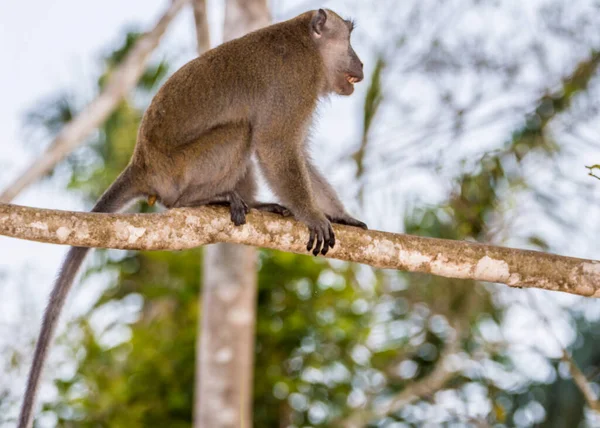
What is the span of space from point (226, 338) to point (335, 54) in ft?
9.78

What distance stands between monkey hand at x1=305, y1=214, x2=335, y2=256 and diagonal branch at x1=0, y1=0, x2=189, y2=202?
10.4 feet

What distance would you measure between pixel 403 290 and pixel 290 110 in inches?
196

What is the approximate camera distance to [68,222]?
351 cm

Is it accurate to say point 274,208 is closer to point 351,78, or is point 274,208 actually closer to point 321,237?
point 321,237

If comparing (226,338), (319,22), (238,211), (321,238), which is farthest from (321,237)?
(226,338)

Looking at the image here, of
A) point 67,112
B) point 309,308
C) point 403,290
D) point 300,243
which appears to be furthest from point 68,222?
point 67,112

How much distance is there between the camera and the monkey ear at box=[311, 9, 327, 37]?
486cm

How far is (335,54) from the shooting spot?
489 cm

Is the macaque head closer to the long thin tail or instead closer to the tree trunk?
the long thin tail

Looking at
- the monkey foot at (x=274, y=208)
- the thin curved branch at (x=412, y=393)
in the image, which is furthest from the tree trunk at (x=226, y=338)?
the monkey foot at (x=274, y=208)

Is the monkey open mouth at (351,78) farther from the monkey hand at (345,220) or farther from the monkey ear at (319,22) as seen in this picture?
the monkey hand at (345,220)

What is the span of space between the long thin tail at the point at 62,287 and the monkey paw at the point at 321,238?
1100 mm

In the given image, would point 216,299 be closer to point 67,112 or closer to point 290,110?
point 290,110

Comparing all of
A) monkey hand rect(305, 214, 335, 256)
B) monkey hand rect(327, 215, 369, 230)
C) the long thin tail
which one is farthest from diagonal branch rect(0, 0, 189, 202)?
monkey hand rect(305, 214, 335, 256)
